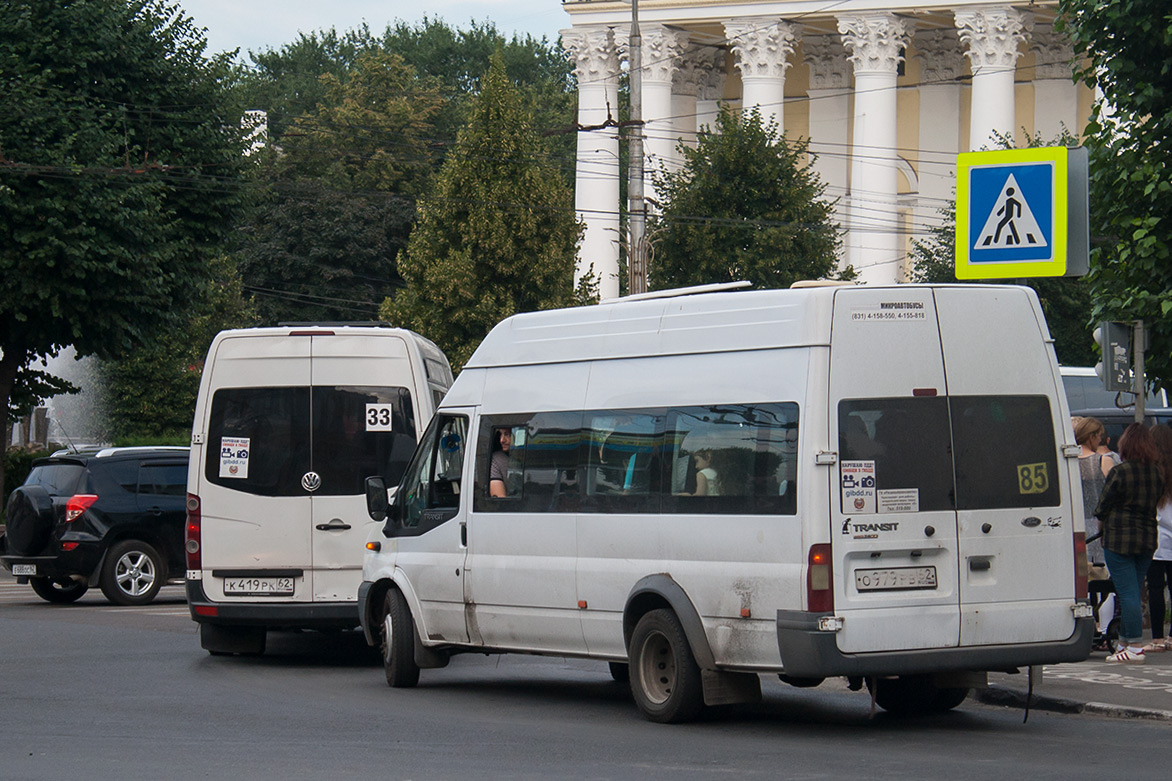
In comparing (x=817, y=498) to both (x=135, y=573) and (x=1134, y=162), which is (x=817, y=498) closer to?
(x=1134, y=162)

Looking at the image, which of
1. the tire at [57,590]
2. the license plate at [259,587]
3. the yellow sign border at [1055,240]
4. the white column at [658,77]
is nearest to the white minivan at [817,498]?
the yellow sign border at [1055,240]

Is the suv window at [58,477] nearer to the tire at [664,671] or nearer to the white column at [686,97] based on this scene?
the tire at [664,671]

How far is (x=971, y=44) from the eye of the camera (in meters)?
53.3

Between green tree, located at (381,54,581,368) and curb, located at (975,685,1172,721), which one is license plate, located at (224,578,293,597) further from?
green tree, located at (381,54,581,368)

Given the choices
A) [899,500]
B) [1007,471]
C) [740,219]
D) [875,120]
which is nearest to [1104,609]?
[1007,471]

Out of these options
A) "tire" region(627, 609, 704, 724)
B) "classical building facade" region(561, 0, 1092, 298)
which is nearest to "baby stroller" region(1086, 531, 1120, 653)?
"tire" region(627, 609, 704, 724)

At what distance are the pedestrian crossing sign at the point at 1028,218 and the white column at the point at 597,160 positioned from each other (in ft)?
136

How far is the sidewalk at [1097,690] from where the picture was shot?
10.6 meters

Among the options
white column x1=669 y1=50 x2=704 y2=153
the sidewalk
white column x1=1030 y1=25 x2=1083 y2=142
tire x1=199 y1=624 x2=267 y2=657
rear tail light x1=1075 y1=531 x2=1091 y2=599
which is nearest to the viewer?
rear tail light x1=1075 y1=531 x2=1091 y2=599

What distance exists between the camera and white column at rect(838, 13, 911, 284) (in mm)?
54094

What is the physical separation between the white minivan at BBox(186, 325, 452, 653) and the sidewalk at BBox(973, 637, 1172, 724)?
530 centimetres

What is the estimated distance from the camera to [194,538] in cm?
1416

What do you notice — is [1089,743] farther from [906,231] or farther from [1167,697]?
[906,231]

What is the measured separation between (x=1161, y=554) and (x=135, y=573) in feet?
40.6
